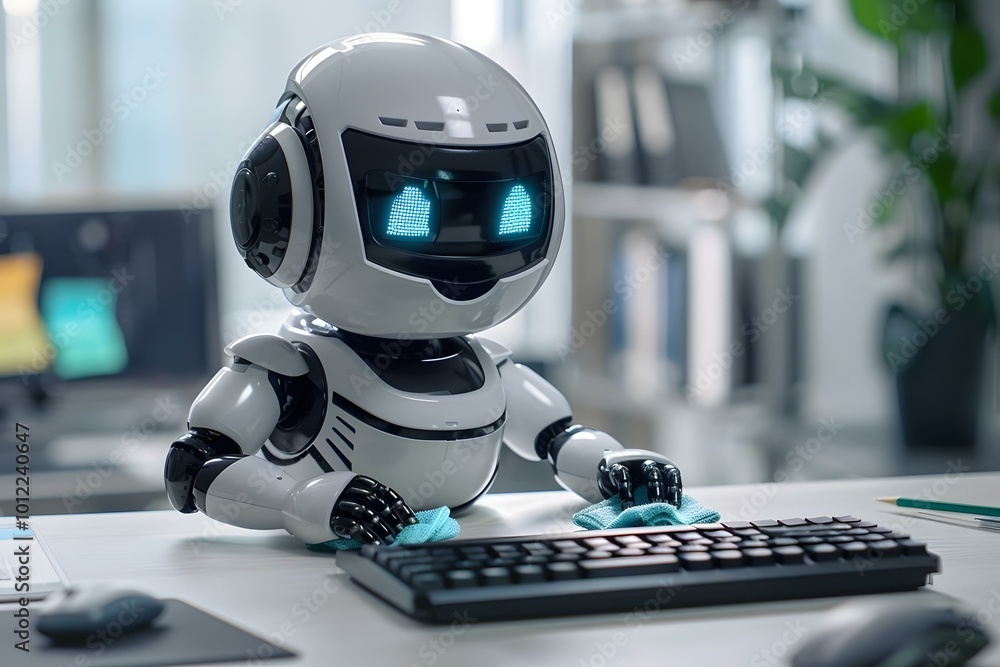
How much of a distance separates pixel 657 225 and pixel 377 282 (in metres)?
2.19

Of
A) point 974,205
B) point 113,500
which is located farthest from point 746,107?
point 113,500

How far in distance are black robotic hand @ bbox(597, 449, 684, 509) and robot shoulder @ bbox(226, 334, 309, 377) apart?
0.28 meters

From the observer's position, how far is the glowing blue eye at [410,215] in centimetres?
87

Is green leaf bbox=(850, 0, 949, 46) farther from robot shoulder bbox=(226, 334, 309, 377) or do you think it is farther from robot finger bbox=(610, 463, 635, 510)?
robot shoulder bbox=(226, 334, 309, 377)

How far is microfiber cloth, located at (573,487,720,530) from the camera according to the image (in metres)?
0.91

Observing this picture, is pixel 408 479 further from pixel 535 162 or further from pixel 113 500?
pixel 113 500

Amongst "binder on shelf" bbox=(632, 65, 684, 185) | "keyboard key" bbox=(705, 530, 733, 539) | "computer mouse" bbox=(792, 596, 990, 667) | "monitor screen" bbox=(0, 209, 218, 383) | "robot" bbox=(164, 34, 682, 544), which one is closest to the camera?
"computer mouse" bbox=(792, 596, 990, 667)

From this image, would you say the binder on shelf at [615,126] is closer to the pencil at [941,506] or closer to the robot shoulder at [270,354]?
the pencil at [941,506]

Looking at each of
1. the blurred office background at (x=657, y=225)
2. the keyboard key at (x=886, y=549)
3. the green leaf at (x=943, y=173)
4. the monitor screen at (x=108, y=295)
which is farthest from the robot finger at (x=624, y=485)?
the green leaf at (x=943, y=173)

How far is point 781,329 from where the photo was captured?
2723 mm

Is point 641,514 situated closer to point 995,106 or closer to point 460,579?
point 460,579

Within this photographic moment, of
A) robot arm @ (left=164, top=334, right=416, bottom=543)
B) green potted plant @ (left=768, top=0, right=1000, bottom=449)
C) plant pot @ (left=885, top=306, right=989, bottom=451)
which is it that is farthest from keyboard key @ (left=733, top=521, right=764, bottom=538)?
plant pot @ (left=885, top=306, right=989, bottom=451)

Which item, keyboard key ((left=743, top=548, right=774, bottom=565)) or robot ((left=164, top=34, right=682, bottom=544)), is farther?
robot ((left=164, top=34, right=682, bottom=544))

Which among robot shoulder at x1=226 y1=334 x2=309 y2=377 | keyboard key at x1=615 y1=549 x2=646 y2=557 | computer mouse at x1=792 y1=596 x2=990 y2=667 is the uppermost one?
robot shoulder at x1=226 y1=334 x2=309 y2=377
